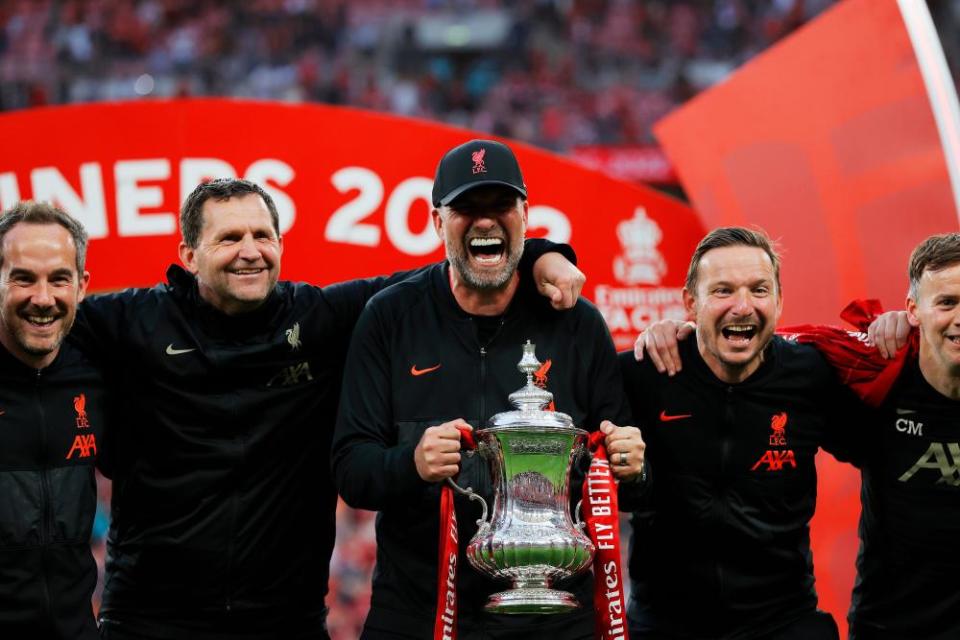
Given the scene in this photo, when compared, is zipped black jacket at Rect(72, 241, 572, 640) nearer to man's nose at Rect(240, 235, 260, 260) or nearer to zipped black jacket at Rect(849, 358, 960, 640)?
man's nose at Rect(240, 235, 260, 260)

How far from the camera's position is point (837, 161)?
530cm

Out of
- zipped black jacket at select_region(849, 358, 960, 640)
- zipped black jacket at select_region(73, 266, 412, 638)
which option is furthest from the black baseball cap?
zipped black jacket at select_region(849, 358, 960, 640)

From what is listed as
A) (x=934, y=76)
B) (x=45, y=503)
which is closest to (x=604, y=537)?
(x=45, y=503)

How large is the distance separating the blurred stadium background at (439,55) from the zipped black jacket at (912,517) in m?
10.9

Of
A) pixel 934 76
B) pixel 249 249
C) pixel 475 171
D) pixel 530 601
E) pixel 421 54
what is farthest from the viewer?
pixel 421 54

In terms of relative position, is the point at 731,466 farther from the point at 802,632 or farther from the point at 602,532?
the point at 602,532

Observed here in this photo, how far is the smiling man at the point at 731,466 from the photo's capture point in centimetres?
Answer: 361

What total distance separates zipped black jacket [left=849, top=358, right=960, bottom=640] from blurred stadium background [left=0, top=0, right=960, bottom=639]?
1090 cm

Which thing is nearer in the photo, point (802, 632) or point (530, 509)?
point (530, 509)

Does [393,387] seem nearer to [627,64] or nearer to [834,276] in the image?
[834,276]

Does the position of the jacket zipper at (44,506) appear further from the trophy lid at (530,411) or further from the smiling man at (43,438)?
the trophy lid at (530,411)

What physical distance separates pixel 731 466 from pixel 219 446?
4.84 feet

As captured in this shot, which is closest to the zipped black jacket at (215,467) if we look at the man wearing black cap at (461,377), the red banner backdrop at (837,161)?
the man wearing black cap at (461,377)

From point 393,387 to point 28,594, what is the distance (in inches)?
42.3
